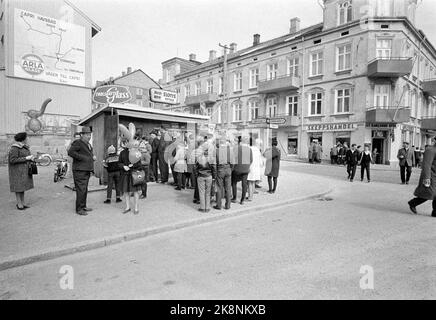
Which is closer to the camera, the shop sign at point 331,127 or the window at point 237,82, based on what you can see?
the shop sign at point 331,127

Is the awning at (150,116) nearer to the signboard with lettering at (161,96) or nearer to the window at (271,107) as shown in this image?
the signboard with lettering at (161,96)

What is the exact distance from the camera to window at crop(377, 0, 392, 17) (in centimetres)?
2262

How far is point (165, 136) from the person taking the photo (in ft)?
33.6

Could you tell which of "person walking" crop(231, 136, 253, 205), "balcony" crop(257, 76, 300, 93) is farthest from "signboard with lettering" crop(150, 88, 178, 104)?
"balcony" crop(257, 76, 300, 93)

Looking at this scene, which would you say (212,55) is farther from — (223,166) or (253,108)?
(223,166)

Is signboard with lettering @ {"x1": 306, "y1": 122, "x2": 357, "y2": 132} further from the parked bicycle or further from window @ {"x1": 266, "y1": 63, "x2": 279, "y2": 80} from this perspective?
the parked bicycle

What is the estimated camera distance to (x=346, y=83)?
24.3 meters

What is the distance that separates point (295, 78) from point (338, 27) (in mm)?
5636

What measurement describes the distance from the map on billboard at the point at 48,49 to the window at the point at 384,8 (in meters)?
23.4

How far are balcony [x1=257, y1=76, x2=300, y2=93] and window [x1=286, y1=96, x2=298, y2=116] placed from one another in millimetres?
1104

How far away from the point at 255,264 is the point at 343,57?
25.9 meters

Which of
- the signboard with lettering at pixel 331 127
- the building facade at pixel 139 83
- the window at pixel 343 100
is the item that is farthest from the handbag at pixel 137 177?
the building facade at pixel 139 83

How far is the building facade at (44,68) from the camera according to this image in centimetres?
1667
